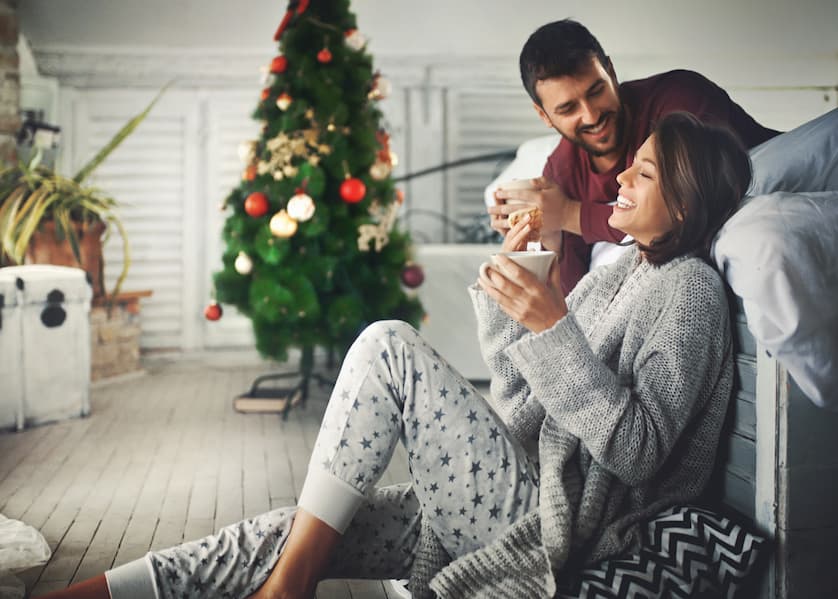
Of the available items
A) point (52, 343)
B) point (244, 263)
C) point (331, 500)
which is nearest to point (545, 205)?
point (331, 500)

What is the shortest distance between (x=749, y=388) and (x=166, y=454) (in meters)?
1.96

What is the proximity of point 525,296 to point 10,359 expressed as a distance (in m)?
2.38

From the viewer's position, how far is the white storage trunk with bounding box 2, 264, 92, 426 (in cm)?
287

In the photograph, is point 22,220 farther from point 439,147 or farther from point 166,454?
point 439,147

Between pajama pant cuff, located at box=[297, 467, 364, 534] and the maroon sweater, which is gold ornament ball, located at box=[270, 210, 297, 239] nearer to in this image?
the maroon sweater

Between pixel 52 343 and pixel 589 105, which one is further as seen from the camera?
pixel 52 343

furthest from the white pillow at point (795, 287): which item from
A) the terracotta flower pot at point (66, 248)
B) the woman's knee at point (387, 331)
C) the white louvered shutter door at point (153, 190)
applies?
the white louvered shutter door at point (153, 190)

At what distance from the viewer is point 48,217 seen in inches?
138

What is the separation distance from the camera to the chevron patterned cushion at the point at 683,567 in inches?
40.6

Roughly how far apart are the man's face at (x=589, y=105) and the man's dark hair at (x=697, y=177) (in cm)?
46

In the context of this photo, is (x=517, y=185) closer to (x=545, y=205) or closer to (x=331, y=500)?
(x=545, y=205)

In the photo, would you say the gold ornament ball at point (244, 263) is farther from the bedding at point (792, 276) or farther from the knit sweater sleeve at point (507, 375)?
the bedding at point (792, 276)

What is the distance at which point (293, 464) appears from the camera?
2412 mm

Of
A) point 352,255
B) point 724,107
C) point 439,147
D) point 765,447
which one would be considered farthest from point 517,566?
point 439,147
